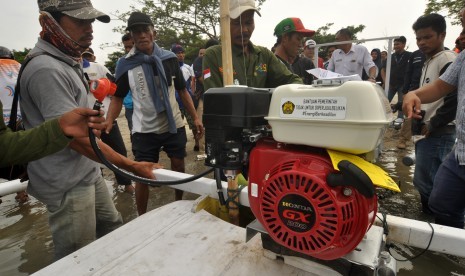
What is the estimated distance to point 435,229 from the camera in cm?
113

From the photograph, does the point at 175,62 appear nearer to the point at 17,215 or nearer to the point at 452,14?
the point at 17,215

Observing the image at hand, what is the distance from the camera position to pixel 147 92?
2.50 meters

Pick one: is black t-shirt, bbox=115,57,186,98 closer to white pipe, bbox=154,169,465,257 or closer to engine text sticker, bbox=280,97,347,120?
engine text sticker, bbox=280,97,347,120

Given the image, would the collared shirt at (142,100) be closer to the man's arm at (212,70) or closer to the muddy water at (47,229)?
the man's arm at (212,70)

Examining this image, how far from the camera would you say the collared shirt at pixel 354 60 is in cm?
454

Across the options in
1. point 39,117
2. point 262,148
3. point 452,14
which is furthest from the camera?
point 452,14

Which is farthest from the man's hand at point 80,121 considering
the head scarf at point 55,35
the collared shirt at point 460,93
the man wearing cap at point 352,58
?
the man wearing cap at point 352,58

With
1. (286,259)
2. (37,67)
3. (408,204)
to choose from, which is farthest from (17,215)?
(408,204)

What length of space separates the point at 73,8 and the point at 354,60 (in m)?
4.30

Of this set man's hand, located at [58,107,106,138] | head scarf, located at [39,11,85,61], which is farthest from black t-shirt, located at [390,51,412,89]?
man's hand, located at [58,107,106,138]

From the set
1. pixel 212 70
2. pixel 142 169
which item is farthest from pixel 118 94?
pixel 142 169

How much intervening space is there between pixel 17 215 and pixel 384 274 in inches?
139

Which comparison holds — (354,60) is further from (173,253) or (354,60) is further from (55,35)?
(173,253)

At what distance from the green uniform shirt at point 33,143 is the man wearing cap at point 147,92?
1364 millimetres
